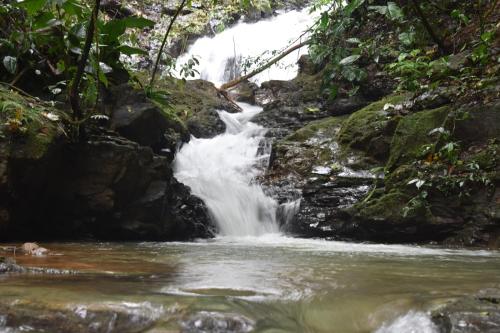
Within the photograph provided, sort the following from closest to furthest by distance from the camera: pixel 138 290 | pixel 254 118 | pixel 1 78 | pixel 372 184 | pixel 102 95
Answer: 1. pixel 138 290
2. pixel 1 78
3. pixel 102 95
4. pixel 372 184
5. pixel 254 118

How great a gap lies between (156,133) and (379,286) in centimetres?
542

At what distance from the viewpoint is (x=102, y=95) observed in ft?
20.9

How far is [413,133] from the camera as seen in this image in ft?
21.6

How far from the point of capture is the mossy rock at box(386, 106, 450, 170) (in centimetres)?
642

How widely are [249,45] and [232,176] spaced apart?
32.7ft

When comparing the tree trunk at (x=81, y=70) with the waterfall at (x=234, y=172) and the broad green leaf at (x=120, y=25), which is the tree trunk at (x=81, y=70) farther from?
the waterfall at (x=234, y=172)

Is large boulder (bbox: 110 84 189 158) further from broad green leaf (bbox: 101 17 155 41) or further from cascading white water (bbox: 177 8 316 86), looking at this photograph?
cascading white water (bbox: 177 8 316 86)

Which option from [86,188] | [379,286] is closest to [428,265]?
[379,286]

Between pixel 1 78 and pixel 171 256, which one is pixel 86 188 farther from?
pixel 171 256

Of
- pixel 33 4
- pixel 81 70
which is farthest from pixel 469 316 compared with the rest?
pixel 81 70

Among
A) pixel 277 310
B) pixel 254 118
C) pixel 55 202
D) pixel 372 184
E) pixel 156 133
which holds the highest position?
pixel 254 118

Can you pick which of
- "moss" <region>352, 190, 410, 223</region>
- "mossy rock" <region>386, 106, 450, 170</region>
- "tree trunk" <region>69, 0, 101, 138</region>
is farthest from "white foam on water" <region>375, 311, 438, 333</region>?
"mossy rock" <region>386, 106, 450, 170</region>

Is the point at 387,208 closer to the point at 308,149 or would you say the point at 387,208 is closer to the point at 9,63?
the point at 308,149

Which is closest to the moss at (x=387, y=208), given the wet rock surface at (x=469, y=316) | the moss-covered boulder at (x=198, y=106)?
the wet rock surface at (x=469, y=316)
